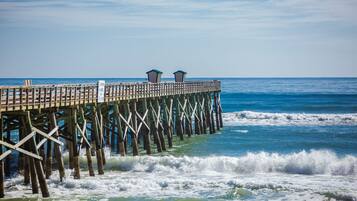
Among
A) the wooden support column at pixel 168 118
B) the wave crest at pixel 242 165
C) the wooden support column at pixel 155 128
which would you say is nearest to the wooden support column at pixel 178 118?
the wooden support column at pixel 168 118

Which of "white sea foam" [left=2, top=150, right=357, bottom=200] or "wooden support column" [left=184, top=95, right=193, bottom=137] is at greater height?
"wooden support column" [left=184, top=95, right=193, bottom=137]

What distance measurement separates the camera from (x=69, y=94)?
78.4 feet

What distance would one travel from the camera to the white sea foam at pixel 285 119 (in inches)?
2211

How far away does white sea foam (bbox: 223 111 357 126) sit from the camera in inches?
2211

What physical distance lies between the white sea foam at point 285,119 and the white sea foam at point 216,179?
27322mm

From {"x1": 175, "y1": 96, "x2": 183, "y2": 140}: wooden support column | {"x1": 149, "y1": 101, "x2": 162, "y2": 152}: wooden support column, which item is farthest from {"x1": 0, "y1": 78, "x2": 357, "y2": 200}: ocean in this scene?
{"x1": 149, "y1": 101, "x2": 162, "y2": 152}: wooden support column

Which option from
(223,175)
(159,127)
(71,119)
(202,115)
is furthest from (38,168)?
(202,115)

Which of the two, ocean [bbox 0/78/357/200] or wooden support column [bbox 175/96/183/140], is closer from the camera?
ocean [bbox 0/78/357/200]

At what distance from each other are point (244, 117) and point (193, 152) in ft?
96.3

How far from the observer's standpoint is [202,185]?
23062 mm

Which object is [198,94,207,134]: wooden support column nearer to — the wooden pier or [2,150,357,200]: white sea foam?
the wooden pier

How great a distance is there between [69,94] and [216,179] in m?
6.96

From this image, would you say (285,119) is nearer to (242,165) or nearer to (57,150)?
(242,165)

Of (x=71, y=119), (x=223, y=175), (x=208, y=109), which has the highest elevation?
(x=71, y=119)
